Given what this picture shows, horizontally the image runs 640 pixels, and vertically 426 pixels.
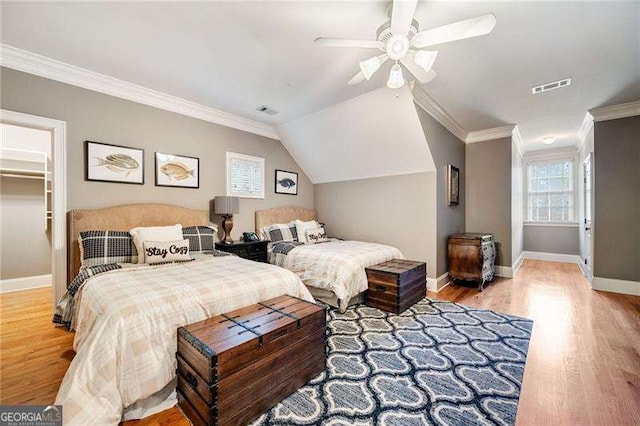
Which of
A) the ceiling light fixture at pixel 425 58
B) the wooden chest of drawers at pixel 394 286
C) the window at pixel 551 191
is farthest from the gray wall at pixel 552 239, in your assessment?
the ceiling light fixture at pixel 425 58

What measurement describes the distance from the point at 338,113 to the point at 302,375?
3.31m

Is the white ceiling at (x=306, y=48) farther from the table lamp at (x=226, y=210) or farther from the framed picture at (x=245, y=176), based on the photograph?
the table lamp at (x=226, y=210)

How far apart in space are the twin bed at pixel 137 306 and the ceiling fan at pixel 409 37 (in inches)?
75.5

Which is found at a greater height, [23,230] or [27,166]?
[27,166]

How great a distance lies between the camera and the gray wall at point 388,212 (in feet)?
13.2

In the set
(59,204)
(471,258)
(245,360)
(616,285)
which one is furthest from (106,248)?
(616,285)

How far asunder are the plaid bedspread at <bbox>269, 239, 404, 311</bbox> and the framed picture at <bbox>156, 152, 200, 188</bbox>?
5.15ft

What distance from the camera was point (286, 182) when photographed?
4.95 m

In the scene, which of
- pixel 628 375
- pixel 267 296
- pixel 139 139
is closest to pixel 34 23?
pixel 139 139

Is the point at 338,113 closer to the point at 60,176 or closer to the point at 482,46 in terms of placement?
the point at 482,46

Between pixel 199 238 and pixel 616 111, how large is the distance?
599 cm

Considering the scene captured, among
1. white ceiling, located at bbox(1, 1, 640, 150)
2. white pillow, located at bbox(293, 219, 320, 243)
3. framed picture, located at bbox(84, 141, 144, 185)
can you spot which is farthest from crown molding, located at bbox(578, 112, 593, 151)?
framed picture, located at bbox(84, 141, 144, 185)

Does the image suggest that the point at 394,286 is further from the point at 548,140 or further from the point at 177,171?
the point at 548,140

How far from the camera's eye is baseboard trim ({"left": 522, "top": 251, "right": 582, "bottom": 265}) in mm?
5927
